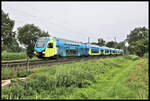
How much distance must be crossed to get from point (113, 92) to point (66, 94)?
217 centimetres

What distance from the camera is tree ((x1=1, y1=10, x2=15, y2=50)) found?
3047 centimetres

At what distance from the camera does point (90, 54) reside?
99.7 ft

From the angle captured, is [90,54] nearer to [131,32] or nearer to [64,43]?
[64,43]

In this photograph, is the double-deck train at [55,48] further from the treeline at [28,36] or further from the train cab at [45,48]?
the treeline at [28,36]

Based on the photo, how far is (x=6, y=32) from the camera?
1216 inches

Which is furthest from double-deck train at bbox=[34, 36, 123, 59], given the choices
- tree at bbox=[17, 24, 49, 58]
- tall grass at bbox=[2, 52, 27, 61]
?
tree at bbox=[17, 24, 49, 58]

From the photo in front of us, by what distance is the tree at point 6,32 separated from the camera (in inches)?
1200

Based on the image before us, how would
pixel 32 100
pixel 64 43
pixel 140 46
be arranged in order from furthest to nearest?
pixel 140 46 < pixel 64 43 < pixel 32 100

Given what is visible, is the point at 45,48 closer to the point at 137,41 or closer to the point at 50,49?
the point at 50,49

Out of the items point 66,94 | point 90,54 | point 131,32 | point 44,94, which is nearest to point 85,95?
point 66,94

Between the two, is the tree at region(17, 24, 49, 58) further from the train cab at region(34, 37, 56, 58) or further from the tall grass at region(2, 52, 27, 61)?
the train cab at region(34, 37, 56, 58)

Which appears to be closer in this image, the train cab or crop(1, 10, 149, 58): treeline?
the train cab

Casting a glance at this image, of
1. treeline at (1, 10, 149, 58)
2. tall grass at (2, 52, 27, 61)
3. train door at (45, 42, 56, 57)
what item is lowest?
tall grass at (2, 52, 27, 61)

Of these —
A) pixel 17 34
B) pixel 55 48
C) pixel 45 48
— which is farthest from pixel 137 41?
pixel 17 34
